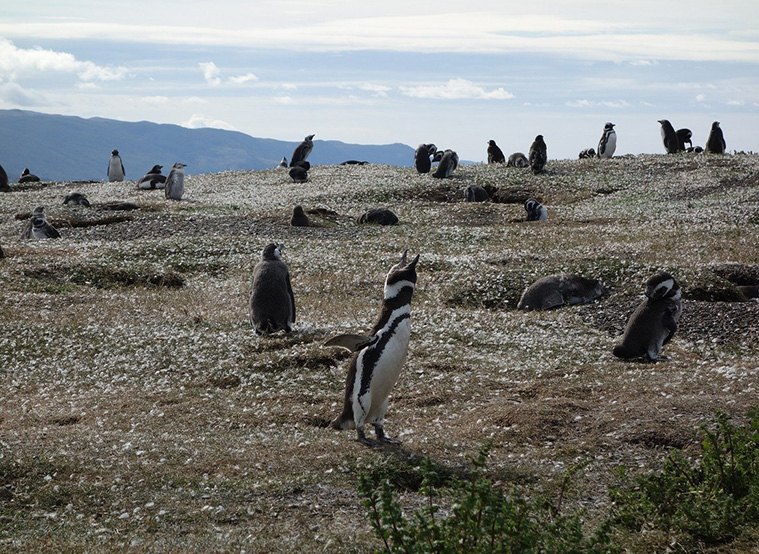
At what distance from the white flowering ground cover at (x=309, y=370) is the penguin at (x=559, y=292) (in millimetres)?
397

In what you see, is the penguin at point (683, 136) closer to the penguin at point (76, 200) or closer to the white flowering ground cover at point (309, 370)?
the white flowering ground cover at point (309, 370)

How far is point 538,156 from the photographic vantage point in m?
43.1

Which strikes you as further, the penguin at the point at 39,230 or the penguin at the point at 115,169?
the penguin at the point at 115,169

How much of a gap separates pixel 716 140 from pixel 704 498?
44794mm

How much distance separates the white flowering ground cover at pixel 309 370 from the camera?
886 cm

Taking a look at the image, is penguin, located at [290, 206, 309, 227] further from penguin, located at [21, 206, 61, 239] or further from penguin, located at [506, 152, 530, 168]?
penguin, located at [506, 152, 530, 168]

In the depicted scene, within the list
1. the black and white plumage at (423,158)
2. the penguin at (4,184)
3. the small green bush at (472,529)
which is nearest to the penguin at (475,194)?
the black and white plumage at (423,158)

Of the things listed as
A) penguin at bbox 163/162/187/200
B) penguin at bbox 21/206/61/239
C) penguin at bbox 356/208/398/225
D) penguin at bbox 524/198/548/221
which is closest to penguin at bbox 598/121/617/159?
penguin at bbox 524/198/548/221

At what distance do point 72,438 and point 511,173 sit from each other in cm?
3479

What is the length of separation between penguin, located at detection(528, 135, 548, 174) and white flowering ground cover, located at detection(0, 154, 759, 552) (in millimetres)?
10061

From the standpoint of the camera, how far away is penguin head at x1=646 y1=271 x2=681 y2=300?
51.0 feet

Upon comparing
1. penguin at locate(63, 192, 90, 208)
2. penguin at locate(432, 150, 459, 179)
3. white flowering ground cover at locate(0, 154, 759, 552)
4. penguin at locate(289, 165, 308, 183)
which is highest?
penguin at locate(432, 150, 459, 179)

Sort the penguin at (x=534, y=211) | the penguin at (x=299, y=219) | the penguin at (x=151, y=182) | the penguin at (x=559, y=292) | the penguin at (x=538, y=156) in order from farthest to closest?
1. the penguin at (x=151, y=182)
2. the penguin at (x=538, y=156)
3. the penguin at (x=534, y=211)
4. the penguin at (x=299, y=219)
5. the penguin at (x=559, y=292)

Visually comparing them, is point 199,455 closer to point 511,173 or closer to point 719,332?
point 719,332
